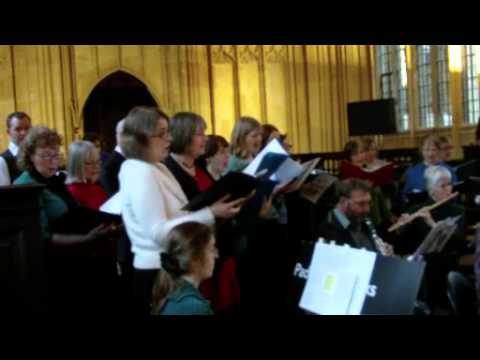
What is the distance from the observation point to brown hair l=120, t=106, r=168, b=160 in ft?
7.70

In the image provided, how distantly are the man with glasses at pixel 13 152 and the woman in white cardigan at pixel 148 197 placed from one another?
155cm

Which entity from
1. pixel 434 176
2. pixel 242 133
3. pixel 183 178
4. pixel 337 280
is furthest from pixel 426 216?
pixel 183 178

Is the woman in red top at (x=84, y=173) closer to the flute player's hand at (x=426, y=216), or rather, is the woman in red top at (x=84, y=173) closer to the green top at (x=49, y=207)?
the green top at (x=49, y=207)

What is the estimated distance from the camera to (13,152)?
3951mm

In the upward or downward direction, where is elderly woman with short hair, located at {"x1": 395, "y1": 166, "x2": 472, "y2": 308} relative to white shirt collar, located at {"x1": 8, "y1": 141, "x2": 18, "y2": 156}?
downward

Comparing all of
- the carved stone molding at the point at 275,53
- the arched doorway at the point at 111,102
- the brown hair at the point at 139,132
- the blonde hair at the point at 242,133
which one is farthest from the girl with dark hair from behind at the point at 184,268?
the carved stone molding at the point at 275,53

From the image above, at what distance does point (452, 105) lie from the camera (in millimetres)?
12008

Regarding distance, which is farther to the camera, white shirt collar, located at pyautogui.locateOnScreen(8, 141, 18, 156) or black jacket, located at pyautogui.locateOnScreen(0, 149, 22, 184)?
white shirt collar, located at pyautogui.locateOnScreen(8, 141, 18, 156)

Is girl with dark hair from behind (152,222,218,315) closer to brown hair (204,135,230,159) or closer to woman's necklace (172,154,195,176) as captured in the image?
woman's necklace (172,154,195,176)

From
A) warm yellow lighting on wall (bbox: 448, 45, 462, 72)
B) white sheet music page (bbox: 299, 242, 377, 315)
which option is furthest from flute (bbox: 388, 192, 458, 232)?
warm yellow lighting on wall (bbox: 448, 45, 462, 72)

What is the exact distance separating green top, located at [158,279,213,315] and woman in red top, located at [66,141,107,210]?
111 centimetres

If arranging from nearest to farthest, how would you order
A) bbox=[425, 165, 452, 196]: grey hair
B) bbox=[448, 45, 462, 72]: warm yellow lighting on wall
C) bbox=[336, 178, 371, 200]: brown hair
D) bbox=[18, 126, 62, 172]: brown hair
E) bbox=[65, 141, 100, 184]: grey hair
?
bbox=[18, 126, 62, 172]: brown hair → bbox=[65, 141, 100, 184]: grey hair → bbox=[336, 178, 371, 200]: brown hair → bbox=[425, 165, 452, 196]: grey hair → bbox=[448, 45, 462, 72]: warm yellow lighting on wall
